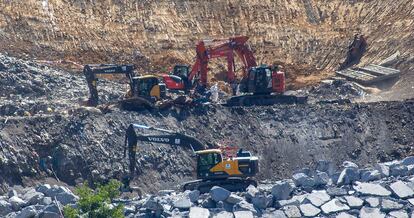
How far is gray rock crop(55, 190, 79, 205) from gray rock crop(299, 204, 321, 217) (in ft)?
18.7

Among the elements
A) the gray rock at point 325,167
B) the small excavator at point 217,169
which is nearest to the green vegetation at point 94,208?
the small excavator at point 217,169

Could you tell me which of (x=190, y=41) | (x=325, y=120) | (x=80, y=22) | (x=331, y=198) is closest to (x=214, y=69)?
(x=190, y=41)

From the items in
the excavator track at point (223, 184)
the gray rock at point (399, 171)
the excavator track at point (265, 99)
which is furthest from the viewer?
the excavator track at point (265, 99)

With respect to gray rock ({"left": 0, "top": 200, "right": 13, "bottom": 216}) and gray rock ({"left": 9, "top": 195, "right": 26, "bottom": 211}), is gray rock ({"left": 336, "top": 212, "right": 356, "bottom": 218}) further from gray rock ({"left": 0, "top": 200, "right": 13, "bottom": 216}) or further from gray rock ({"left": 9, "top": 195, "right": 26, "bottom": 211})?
gray rock ({"left": 0, "top": 200, "right": 13, "bottom": 216})

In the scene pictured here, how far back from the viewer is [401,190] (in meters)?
32.1

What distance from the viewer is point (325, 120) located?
40219mm

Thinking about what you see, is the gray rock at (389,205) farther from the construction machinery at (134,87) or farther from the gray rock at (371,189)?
the construction machinery at (134,87)

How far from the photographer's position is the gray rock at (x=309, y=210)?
103 feet

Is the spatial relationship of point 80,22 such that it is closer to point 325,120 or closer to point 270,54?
point 270,54

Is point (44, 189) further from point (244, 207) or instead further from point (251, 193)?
point (251, 193)

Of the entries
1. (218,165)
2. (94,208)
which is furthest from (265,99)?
(94,208)

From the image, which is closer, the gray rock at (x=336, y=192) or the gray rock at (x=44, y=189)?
the gray rock at (x=44, y=189)

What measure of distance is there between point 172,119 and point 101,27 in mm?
13881

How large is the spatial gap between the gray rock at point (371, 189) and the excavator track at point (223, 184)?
11.0ft
